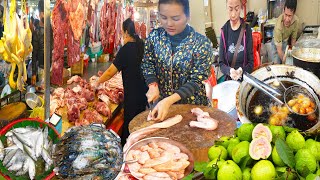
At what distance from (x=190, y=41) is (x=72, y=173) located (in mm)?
1326

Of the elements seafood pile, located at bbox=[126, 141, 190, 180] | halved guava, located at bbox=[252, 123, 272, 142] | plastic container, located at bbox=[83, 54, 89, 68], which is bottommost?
seafood pile, located at bbox=[126, 141, 190, 180]

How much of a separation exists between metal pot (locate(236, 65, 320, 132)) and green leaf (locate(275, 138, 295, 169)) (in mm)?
836

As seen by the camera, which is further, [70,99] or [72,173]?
[70,99]

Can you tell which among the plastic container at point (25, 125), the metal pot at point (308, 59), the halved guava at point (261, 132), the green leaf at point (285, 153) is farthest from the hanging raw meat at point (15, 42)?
the metal pot at point (308, 59)

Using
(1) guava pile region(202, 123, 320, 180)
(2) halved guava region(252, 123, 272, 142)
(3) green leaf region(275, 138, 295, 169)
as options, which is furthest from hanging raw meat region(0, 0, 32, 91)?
(3) green leaf region(275, 138, 295, 169)

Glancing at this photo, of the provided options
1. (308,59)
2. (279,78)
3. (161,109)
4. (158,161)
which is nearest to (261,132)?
(158,161)

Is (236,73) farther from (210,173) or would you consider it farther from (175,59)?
(210,173)

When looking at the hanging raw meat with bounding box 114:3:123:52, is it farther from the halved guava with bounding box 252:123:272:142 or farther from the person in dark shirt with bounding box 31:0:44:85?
the halved guava with bounding box 252:123:272:142

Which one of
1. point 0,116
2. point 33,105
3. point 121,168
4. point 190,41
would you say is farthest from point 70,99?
point 121,168

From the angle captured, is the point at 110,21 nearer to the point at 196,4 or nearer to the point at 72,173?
the point at 196,4

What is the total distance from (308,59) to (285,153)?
4.71 ft

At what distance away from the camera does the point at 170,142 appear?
230 centimetres

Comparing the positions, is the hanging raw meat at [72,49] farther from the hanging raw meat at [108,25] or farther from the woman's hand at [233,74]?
the woman's hand at [233,74]

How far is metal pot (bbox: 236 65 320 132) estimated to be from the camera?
100 inches
